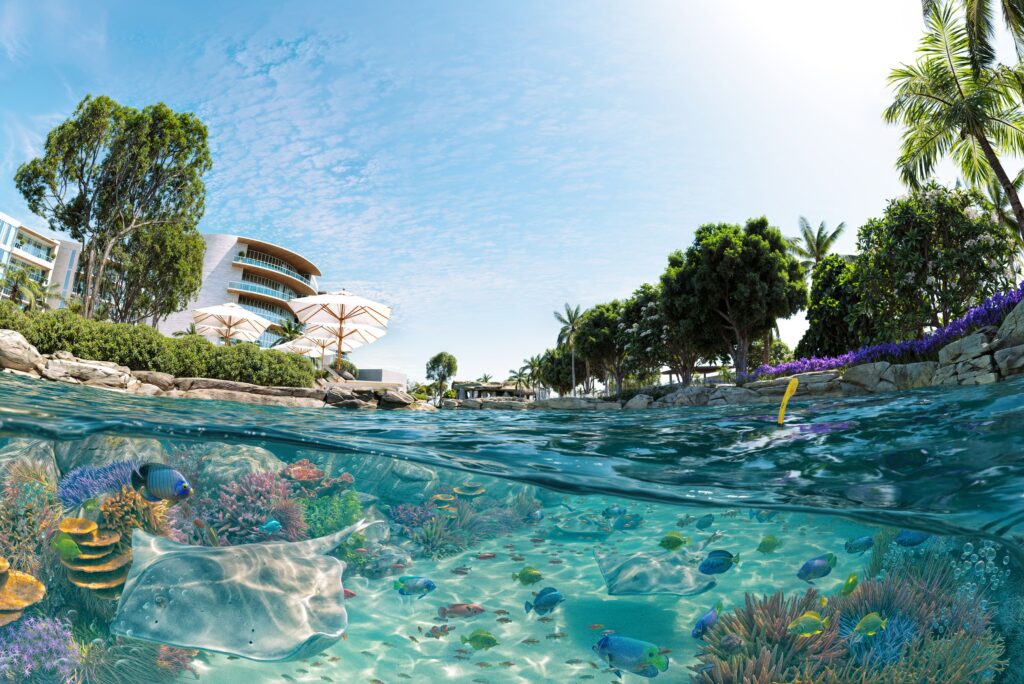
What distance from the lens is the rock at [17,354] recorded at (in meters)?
13.1

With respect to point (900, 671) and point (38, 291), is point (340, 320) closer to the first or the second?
point (900, 671)

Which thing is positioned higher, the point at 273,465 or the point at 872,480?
the point at 872,480

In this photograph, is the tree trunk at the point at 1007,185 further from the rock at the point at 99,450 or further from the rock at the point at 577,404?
the rock at the point at 99,450

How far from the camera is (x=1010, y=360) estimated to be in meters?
9.78

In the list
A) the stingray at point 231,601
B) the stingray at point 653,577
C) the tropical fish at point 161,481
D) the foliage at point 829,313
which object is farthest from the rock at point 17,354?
the foliage at point 829,313

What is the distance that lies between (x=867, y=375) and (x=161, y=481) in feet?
51.8

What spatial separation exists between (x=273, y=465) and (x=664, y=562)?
545cm

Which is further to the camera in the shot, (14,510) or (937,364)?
(937,364)

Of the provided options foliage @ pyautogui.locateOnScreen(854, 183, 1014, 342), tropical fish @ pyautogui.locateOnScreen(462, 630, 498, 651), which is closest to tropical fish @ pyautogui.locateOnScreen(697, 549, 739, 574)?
tropical fish @ pyautogui.locateOnScreen(462, 630, 498, 651)

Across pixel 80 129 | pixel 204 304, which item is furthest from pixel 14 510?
pixel 204 304

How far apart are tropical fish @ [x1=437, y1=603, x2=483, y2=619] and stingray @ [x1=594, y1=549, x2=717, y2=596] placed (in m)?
1.59

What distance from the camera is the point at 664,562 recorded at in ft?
18.9

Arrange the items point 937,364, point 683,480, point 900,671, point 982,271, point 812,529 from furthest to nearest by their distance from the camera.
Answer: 1. point 982,271
2. point 937,364
3. point 812,529
4. point 683,480
5. point 900,671

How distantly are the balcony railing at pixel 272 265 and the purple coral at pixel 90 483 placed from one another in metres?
55.9
